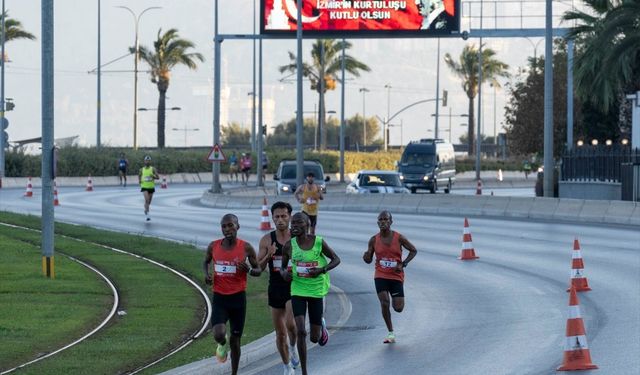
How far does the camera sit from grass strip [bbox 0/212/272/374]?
44.4 feet

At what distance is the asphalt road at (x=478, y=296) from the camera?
14352 millimetres

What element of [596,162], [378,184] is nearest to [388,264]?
[596,162]

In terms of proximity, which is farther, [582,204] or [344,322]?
[582,204]

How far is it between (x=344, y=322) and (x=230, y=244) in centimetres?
542

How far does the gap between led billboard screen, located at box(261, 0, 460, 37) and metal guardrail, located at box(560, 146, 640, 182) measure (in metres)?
A: 6.21

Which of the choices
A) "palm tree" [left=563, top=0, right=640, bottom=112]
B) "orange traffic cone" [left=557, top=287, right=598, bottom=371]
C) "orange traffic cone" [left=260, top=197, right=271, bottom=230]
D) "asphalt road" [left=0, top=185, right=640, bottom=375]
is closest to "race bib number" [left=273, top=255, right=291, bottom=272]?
"asphalt road" [left=0, top=185, right=640, bottom=375]

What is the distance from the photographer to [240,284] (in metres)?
12.8

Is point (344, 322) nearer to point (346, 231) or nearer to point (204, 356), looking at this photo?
point (204, 356)

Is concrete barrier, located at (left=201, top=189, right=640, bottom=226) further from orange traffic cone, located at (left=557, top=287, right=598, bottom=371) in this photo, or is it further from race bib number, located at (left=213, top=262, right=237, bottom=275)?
race bib number, located at (left=213, top=262, right=237, bottom=275)

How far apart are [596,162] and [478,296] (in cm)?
2806

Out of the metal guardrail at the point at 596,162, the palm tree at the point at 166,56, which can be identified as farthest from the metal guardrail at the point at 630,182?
the palm tree at the point at 166,56

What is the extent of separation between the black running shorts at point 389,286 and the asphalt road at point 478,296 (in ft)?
1.78

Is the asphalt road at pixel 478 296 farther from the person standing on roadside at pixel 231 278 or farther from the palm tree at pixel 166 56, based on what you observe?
the palm tree at pixel 166 56

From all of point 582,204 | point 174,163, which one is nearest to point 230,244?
point 582,204
